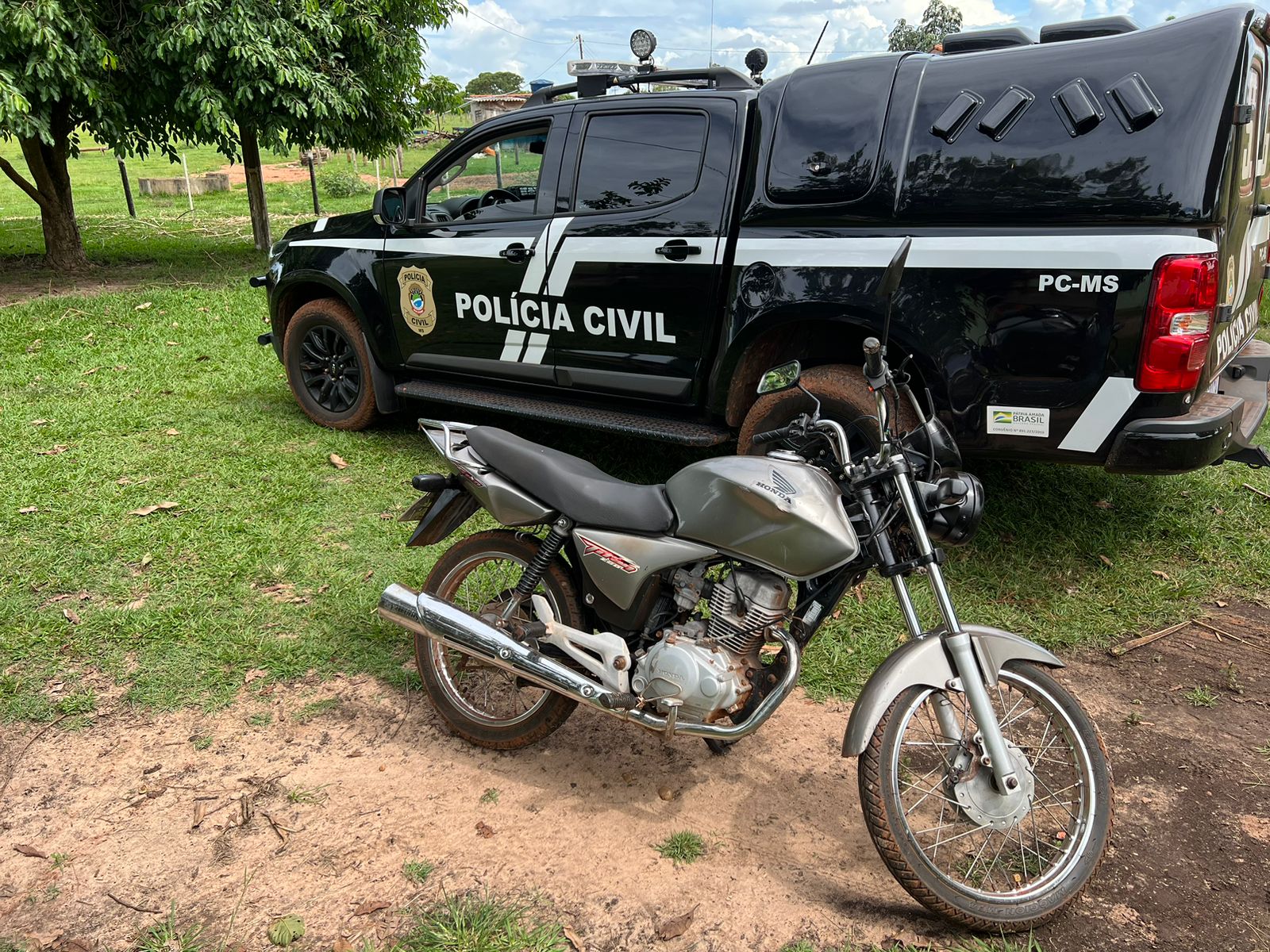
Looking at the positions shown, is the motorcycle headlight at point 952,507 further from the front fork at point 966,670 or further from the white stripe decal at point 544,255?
the white stripe decal at point 544,255

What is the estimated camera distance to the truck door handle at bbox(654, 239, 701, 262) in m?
4.62

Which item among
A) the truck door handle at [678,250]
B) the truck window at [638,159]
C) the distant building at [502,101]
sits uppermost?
the distant building at [502,101]

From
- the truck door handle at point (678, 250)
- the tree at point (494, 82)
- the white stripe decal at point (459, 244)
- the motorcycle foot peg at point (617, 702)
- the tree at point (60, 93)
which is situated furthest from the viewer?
the tree at point (494, 82)

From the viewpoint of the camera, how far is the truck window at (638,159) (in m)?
4.74

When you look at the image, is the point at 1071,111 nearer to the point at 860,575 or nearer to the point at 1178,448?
the point at 1178,448

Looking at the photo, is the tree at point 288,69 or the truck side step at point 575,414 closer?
the truck side step at point 575,414

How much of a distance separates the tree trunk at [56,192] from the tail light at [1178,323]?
11.0m

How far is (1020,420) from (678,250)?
5.71 feet

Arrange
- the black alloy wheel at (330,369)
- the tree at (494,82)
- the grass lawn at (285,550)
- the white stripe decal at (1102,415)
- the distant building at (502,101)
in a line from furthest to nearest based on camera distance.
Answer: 1. the tree at (494,82)
2. the distant building at (502,101)
3. the black alloy wheel at (330,369)
4. the grass lawn at (285,550)
5. the white stripe decal at (1102,415)

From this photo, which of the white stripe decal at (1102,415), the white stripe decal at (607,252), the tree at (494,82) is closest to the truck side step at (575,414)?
the white stripe decal at (607,252)

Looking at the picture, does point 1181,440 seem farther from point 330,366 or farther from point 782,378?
point 330,366

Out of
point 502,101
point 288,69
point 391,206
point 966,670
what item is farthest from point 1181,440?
point 502,101

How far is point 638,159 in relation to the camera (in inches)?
194

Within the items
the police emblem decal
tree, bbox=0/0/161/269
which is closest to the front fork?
the police emblem decal
